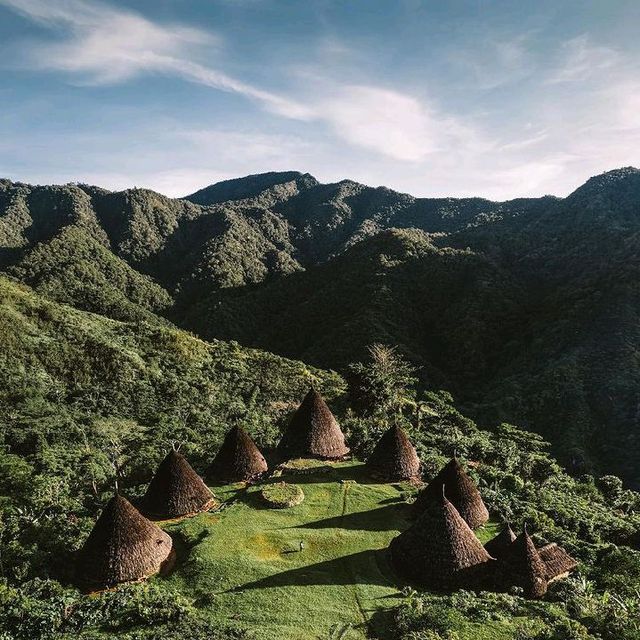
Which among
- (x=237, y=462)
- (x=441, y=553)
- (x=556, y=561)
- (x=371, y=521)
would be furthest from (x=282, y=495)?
(x=556, y=561)

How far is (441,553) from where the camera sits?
59.8 ft

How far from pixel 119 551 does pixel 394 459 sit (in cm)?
1383

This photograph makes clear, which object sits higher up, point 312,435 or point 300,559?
point 312,435

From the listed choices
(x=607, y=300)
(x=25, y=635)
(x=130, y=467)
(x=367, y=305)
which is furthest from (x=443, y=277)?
(x=25, y=635)

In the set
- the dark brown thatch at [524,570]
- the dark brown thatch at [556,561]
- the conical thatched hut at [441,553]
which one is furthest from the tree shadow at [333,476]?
the dark brown thatch at [524,570]

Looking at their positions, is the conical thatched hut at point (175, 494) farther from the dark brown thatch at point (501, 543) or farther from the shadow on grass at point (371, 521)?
the dark brown thatch at point (501, 543)

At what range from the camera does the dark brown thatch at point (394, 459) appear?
2670cm

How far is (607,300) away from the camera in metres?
66.5

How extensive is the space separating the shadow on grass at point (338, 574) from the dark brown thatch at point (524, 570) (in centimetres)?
388

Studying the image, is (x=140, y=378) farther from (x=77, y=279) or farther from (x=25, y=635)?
(x=77, y=279)

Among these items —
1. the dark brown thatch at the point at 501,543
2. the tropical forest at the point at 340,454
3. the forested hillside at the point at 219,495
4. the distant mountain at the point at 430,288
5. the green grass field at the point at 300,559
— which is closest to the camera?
the forested hillside at the point at 219,495

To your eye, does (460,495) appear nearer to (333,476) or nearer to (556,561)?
(556,561)

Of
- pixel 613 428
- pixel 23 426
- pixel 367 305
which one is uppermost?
pixel 367 305

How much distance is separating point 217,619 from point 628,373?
5409cm
